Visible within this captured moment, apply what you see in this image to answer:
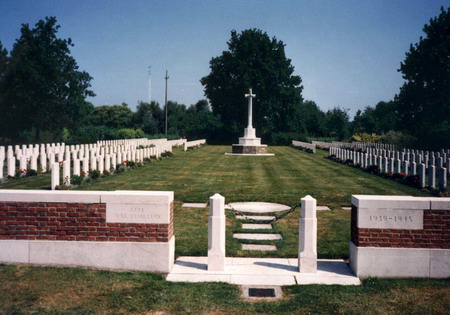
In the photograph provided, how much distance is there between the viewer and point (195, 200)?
12641 millimetres

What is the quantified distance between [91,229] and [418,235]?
476 centimetres

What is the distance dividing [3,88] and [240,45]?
34500 millimetres

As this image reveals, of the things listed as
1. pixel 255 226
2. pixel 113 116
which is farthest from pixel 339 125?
pixel 113 116

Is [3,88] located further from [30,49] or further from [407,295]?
[407,295]

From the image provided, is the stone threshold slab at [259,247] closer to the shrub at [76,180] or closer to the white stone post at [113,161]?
the shrub at [76,180]

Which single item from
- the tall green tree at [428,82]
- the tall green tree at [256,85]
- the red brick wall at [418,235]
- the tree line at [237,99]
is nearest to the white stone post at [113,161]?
the red brick wall at [418,235]

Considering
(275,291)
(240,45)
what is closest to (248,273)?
(275,291)

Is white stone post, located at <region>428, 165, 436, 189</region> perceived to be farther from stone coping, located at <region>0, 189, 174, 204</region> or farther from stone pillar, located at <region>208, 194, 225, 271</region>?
stone coping, located at <region>0, 189, 174, 204</region>

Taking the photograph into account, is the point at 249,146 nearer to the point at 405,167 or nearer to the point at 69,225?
the point at 405,167

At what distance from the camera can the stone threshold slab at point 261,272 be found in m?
6.22

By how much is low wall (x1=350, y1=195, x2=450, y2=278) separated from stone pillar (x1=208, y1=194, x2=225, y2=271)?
6.46 feet

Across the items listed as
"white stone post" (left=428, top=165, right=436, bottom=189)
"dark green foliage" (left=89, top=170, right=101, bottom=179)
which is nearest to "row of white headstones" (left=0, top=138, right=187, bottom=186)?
"dark green foliage" (left=89, top=170, right=101, bottom=179)

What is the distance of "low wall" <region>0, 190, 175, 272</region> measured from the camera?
6.56 meters

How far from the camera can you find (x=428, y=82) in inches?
1998
